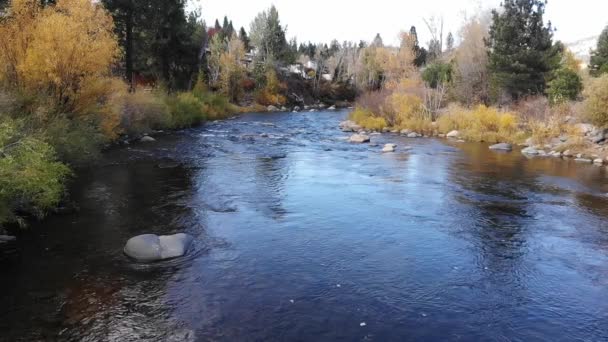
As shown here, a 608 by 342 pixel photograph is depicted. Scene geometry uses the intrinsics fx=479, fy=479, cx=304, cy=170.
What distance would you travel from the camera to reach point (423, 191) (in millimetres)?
18016

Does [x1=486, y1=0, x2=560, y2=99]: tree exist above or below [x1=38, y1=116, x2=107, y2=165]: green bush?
above

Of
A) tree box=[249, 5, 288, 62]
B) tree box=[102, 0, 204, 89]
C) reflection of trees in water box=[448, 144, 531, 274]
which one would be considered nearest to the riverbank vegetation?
reflection of trees in water box=[448, 144, 531, 274]

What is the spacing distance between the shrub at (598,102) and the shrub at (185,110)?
26.7 m

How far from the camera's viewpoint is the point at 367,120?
39.5m

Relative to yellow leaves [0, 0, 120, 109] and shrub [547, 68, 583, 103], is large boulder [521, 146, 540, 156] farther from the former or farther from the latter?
yellow leaves [0, 0, 120, 109]

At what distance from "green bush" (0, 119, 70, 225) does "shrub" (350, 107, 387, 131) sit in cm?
2870

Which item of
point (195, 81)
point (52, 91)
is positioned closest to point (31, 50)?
point (52, 91)

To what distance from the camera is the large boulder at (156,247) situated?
427 inches

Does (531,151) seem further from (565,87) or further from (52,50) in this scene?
(52,50)

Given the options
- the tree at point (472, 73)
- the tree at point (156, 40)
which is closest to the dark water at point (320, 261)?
the tree at point (156, 40)

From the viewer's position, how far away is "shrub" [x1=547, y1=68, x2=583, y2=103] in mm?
30984

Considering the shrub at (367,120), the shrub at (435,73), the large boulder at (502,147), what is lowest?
the large boulder at (502,147)

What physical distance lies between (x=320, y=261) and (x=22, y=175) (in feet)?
22.7

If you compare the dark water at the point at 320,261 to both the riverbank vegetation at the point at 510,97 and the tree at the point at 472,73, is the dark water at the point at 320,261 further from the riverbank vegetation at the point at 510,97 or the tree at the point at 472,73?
the tree at the point at 472,73
